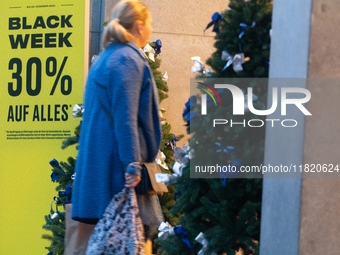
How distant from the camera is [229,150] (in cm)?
272

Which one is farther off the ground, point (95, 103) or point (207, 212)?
point (95, 103)

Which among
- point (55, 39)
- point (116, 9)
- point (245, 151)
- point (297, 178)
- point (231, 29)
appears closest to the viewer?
point (297, 178)

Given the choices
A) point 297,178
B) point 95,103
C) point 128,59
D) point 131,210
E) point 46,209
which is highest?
point 128,59

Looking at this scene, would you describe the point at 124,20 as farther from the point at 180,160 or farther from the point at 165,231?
the point at 165,231

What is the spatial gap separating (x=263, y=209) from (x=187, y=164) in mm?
680

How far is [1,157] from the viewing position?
16.5 feet

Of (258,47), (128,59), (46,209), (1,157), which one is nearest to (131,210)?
(128,59)

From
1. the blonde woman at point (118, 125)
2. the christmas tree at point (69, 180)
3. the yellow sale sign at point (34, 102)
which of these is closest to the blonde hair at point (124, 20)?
the blonde woman at point (118, 125)

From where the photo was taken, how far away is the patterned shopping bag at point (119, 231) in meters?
2.15

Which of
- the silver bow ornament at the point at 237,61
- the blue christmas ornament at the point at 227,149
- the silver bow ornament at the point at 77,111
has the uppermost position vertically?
the silver bow ornament at the point at 237,61

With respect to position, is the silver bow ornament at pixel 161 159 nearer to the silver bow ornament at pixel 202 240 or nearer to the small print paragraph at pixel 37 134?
the small print paragraph at pixel 37 134

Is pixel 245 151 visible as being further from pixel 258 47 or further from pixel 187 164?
pixel 258 47

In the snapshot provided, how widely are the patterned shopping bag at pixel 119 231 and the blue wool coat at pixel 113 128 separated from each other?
0.07 meters

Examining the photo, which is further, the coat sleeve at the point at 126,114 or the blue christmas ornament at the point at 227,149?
the blue christmas ornament at the point at 227,149
